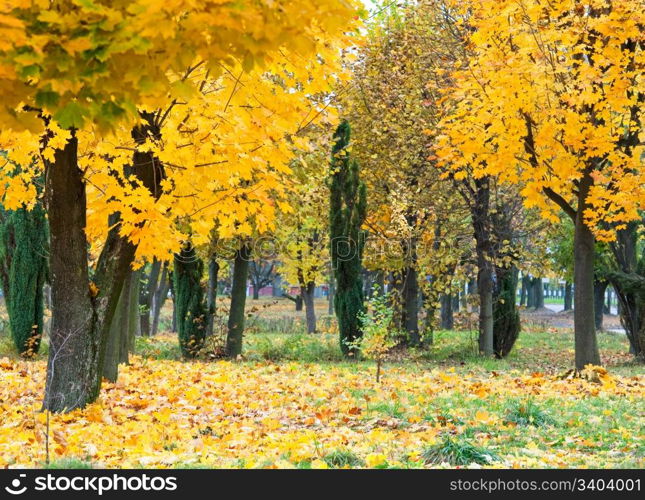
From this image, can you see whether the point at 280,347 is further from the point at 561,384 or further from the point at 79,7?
the point at 79,7

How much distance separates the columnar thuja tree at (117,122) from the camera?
12.5 ft

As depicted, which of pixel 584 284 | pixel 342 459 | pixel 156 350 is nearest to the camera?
pixel 342 459

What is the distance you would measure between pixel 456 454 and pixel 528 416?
222cm

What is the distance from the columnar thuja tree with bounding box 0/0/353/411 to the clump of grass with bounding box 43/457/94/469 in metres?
2.14

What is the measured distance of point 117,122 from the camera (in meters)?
4.58

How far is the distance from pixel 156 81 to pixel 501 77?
7.65 metres

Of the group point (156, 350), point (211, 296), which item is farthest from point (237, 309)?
point (156, 350)

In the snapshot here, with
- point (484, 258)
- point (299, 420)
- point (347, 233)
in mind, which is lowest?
point (299, 420)

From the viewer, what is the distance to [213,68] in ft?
13.6

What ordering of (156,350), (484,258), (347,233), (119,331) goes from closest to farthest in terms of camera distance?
1. (119,331)
2. (484,258)
3. (347,233)
4. (156,350)

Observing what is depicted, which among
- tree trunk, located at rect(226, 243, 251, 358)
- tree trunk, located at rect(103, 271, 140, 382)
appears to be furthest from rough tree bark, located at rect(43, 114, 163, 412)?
tree trunk, located at rect(226, 243, 251, 358)

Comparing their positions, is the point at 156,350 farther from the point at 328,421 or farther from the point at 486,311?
the point at 328,421

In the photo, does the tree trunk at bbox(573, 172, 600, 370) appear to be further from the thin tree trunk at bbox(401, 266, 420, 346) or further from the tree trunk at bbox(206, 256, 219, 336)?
the tree trunk at bbox(206, 256, 219, 336)
